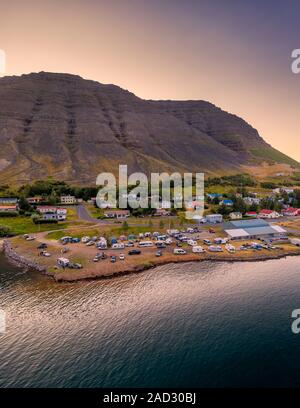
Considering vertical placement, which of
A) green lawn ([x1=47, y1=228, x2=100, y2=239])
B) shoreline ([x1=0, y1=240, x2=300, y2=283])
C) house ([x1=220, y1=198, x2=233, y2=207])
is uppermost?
house ([x1=220, y1=198, x2=233, y2=207])

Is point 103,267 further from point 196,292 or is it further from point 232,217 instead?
point 232,217

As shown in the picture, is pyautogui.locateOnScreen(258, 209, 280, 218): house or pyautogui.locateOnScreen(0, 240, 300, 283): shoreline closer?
pyautogui.locateOnScreen(0, 240, 300, 283): shoreline

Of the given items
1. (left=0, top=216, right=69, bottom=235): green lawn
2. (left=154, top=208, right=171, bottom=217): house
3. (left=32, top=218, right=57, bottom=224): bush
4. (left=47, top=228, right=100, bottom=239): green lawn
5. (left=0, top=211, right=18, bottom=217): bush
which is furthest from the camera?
(left=154, top=208, right=171, bottom=217): house

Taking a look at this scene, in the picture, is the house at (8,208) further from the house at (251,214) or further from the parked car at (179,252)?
the house at (251,214)

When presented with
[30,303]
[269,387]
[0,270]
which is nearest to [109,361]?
[269,387]

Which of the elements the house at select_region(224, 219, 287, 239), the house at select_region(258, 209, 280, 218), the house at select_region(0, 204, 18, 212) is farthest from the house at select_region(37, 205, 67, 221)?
the house at select_region(258, 209, 280, 218)

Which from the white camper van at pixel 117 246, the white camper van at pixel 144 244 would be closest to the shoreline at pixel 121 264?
the white camper van at pixel 144 244
